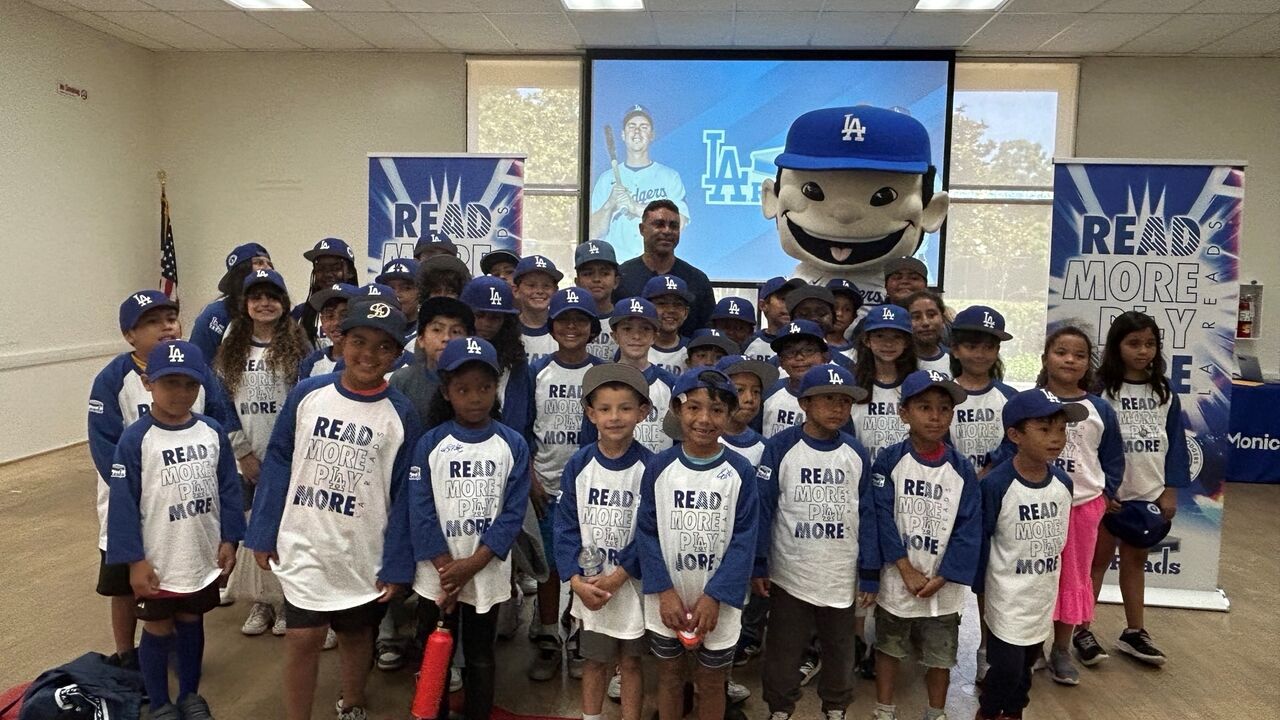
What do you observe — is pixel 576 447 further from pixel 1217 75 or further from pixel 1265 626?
pixel 1217 75

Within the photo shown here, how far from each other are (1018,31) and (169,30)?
7.20 meters

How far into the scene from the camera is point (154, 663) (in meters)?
2.43

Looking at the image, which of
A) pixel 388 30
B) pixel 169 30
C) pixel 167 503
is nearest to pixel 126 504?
pixel 167 503

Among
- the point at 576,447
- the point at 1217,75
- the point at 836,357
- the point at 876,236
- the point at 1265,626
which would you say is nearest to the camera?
the point at 576,447

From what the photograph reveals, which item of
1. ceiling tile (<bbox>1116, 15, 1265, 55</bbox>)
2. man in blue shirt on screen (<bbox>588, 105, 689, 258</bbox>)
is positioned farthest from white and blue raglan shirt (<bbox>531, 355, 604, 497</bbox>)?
ceiling tile (<bbox>1116, 15, 1265, 55</bbox>)

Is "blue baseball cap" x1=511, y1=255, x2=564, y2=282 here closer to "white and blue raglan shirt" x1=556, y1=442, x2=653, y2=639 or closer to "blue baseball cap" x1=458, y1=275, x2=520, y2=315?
"blue baseball cap" x1=458, y1=275, x2=520, y2=315

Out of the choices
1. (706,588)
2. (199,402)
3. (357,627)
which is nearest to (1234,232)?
(706,588)

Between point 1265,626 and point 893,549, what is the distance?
2475 millimetres

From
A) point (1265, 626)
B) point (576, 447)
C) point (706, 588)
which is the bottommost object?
point (1265, 626)

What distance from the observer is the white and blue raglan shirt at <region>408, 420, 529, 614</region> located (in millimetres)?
2271

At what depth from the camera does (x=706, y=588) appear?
86.6 inches

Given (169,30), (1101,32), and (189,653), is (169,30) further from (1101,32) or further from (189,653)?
(1101,32)

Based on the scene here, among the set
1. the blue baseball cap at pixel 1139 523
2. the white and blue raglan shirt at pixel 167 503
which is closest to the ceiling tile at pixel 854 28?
the blue baseball cap at pixel 1139 523

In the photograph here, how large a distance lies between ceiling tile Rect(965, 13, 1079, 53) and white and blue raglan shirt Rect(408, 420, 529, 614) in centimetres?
564
